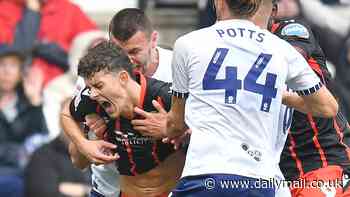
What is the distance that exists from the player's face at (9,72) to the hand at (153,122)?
5.12 m

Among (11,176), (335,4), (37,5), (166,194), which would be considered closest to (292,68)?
(166,194)

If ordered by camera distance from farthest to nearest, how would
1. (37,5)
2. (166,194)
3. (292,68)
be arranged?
(37,5) → (166,194) → (292,68)

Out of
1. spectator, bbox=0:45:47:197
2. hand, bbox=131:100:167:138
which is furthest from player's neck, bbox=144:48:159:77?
spectator, bbox=0:45:47:197

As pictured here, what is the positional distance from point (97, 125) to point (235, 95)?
3.90 ft

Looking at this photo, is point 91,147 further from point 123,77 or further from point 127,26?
point 127,26

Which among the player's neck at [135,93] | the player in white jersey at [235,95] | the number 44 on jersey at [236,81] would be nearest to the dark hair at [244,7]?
the player in white jersey at [235,95]

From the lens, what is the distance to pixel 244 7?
616 cm

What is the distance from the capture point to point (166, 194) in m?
7.21

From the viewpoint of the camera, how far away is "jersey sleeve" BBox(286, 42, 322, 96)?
615cm

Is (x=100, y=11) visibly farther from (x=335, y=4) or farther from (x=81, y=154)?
(x=81, y=154)

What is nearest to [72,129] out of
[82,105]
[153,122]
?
[82,105]

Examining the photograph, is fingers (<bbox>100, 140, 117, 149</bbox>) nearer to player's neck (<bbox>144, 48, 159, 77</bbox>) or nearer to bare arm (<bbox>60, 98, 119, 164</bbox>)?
bare arm (<bbox>60, 98, 119, 164</bbox>)

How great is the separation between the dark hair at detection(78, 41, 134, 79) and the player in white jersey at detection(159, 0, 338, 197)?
59cm

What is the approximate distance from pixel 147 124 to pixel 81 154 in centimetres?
70
